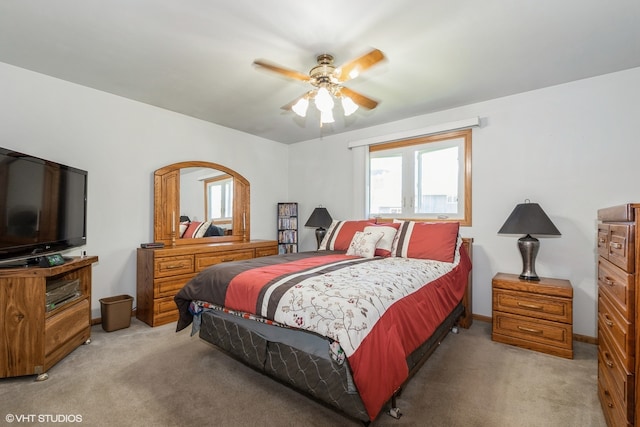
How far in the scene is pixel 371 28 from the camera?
6.59 ft

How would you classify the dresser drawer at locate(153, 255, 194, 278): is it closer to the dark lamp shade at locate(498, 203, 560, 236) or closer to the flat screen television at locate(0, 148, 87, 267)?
the flat screen television at locate(0, 148, 87, 267)

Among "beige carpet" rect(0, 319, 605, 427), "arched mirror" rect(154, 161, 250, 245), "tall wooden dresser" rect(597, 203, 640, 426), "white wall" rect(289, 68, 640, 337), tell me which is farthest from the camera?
"arched mirror" rect(154, 161, 250, 245)

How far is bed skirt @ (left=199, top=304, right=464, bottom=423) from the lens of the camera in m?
1.52

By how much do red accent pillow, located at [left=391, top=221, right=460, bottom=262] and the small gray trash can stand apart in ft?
8.98

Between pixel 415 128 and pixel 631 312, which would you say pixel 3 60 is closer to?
pixel 415 128

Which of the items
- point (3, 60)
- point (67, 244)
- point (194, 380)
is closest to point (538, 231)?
point (194, 380)

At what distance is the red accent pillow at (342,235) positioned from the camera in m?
3.43

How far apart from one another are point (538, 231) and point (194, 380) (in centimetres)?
296

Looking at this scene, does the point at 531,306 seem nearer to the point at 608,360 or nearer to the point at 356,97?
the point at 608,360

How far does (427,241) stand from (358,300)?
5.31ft

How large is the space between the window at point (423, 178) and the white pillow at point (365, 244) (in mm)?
976

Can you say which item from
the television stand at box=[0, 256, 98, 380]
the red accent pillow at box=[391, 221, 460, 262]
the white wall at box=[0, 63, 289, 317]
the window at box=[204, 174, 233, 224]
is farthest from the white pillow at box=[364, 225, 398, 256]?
the television stand at box=[0, 256, 98, 380]

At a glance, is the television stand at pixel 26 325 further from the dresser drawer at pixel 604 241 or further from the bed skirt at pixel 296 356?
the dresser drawer at pixel 604 241

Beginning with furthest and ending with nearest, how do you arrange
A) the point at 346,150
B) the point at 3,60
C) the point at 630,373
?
the point at 346,150 < the point at 3,60 < the point at 630,373
